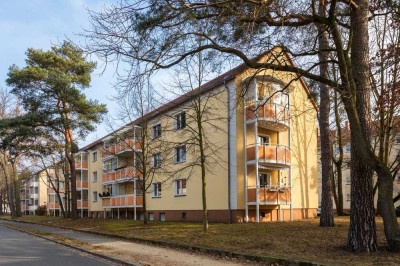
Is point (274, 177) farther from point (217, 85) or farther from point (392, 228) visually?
point (392, 228)

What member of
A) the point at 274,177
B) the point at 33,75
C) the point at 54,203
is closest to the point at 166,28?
the point at 274,177

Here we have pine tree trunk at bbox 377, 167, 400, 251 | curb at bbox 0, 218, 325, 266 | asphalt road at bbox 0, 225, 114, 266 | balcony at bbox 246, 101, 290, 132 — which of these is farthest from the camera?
balcony at bbox 246, 101, 290, 132

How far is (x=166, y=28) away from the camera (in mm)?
10164

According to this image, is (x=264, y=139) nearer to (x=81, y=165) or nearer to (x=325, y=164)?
(x=325, y=164)

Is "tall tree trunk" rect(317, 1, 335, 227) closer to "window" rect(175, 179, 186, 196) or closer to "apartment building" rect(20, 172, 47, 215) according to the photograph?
"window" rect(175, 179, 186, 196)

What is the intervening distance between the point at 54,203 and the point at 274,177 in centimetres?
4951

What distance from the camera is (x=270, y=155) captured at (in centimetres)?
2641

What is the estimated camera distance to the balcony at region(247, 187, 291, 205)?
84.1 ft

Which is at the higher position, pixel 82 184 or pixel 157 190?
pixel 82 184

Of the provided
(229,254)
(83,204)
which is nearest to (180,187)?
(229,254)

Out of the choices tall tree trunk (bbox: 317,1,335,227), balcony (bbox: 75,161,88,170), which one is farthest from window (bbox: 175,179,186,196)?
balcony (bbox: 75,161,88,170)

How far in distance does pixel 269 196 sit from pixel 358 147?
14.9 meters

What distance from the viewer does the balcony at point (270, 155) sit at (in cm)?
2602

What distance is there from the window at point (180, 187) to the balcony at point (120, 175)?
301 inches
